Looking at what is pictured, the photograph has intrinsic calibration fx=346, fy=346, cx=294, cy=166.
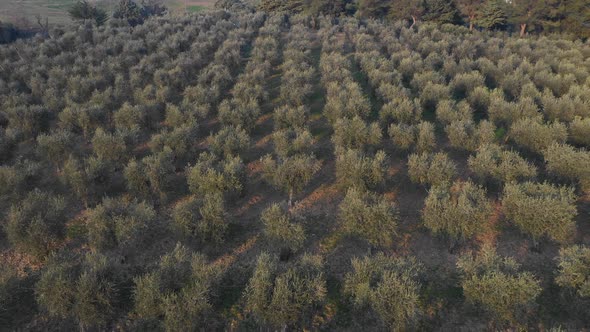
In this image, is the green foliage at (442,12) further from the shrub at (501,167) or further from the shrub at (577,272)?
the shrub at (577,272)

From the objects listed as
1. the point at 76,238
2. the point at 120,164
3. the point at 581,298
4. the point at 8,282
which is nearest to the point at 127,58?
the point at 120,164

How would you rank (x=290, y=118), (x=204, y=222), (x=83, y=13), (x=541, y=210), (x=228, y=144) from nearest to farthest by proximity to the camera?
1. (x=541, y=210)
2. (x=204, y=222)
3. (x=228, y=144)
4. (x=290, y=118)
5. (x=83, y=13)

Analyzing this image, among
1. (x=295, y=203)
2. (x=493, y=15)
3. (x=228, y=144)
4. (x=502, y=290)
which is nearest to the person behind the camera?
(x=502, y=290)

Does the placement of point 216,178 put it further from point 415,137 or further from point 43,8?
point 43,8

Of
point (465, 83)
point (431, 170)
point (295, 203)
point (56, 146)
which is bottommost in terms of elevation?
point (295, 203)

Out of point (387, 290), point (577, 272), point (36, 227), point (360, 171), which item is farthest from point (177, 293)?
point (577, 272)

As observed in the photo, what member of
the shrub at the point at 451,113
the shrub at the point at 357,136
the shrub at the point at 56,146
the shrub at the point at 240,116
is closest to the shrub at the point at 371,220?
the shrub at the point at 357,136

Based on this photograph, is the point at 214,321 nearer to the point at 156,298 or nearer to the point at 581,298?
the point at 156,298
